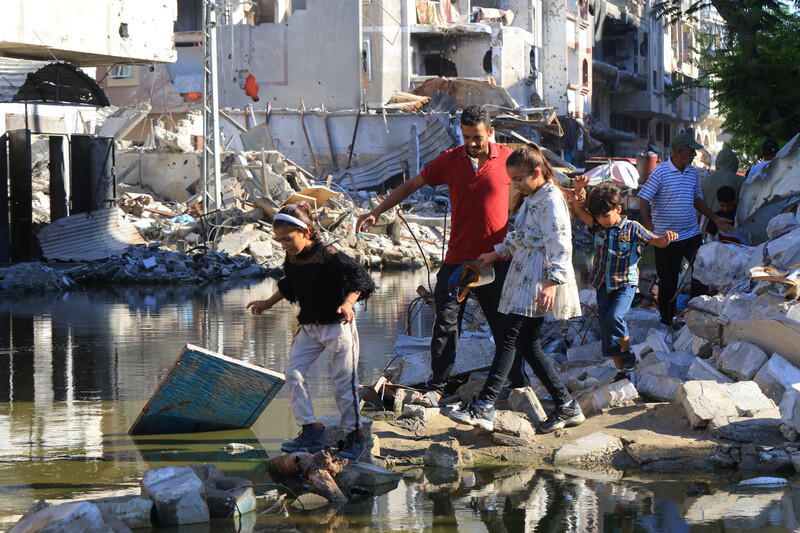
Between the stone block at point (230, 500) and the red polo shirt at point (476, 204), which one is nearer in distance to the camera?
the stone block at point (230, 500)

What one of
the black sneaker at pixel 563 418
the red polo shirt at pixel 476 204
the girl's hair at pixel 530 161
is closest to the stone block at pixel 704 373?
the black sneaker at pixel 563 418

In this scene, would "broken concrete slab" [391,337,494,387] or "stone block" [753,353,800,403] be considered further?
"broken concrete slab" [391,337,494,387]

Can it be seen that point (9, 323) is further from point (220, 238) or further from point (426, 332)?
point (220, 238)

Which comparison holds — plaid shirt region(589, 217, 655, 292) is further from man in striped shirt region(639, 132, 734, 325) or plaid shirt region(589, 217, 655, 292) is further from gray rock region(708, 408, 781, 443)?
man in striped shirt region(639, 132, 734, 325)

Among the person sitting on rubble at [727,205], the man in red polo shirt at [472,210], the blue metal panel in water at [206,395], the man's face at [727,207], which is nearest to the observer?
the blue metal panel in water at [206,395]

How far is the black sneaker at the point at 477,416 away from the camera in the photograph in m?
6.09

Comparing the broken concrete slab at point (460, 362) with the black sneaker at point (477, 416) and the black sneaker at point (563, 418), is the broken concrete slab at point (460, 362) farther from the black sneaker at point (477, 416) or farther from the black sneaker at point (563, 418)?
the black sneaker at point (477, 416)

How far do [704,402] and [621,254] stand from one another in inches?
46.2

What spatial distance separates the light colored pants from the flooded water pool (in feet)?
1.39

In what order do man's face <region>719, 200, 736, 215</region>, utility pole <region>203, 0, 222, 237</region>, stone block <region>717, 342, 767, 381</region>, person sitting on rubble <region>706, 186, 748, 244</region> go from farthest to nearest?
1. utility pole <region>203, 0, 222, 237</region>
2. man's face <region>719, 200, 736, 215</region>
3. person sitting on rubble <region>706, 186, 748, 244</region>
4. stone block <region>717, 342, 767, 381</region>

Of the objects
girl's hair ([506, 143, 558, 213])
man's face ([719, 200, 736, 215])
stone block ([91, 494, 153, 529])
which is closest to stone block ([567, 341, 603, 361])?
girl's hair ([506, 143, 558, 213])

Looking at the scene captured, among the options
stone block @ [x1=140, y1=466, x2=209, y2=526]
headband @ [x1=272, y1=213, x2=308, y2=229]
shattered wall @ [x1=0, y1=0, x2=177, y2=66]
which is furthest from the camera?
shattered wall @ [x1=0, y1=0, x2=177, y2=66]

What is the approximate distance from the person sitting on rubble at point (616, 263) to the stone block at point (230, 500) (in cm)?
286

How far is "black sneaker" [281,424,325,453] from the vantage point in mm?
5949
